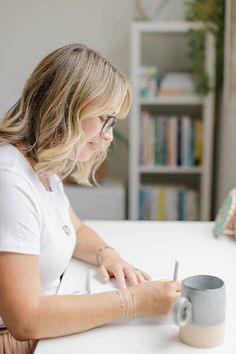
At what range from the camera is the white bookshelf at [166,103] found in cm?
318

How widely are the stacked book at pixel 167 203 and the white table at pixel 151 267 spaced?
1.51m

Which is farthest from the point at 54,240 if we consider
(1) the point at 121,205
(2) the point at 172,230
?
(1) the point at 121,205

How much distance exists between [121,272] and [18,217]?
0.33 metres

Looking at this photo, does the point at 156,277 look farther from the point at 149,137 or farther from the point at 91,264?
the point at 149,137

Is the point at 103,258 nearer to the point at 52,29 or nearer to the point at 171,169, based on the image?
the point at 171,169

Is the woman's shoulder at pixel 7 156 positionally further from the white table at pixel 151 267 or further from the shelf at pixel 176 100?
the shelf at pixel 176 100

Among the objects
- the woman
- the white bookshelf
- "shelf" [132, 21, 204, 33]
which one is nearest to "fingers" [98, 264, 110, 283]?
the woman

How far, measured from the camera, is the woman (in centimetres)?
106

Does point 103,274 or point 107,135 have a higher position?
point 107,135

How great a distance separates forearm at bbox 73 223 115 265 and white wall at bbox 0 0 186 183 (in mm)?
2010

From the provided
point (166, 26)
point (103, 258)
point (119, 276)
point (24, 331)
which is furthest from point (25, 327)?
point (166, 26)

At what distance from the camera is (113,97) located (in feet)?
4.12

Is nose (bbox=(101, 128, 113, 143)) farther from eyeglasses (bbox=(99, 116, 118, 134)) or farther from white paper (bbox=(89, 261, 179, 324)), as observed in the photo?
white paper (bbox=(89, 261, 179, 324))

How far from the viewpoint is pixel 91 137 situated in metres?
1.30
